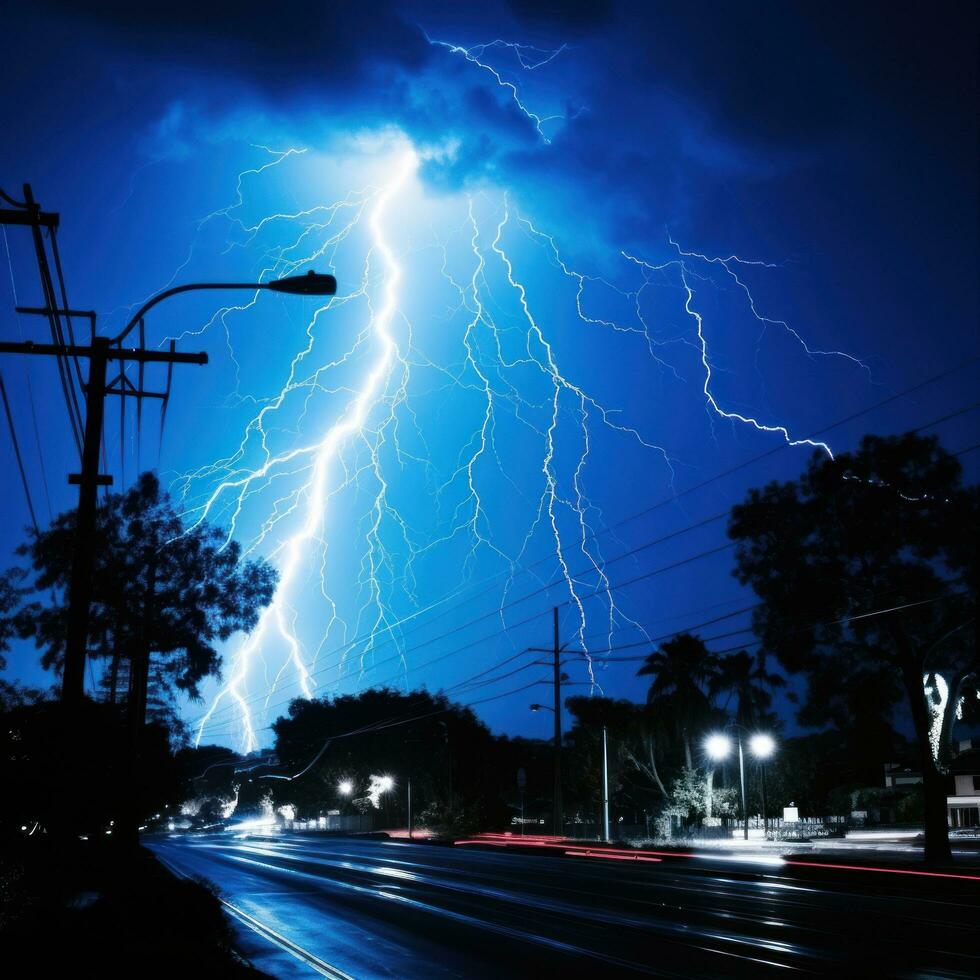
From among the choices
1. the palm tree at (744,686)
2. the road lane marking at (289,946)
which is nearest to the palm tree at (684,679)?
the palm tree at (744,686)

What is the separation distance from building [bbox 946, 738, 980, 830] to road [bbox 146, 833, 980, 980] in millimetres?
44375

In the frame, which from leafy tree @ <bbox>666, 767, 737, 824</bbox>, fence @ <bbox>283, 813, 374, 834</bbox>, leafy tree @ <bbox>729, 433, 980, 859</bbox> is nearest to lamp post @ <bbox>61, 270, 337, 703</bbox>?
leafy tree @ <bbox>729, 433, 980, 859</bbox>

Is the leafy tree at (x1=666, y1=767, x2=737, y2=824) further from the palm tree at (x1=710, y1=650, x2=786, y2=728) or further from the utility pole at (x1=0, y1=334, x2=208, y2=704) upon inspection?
the utility pole at (x1=0, y1=334, x2=208, y2=704)

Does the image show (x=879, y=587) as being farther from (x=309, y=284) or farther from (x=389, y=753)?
(x=389, y=753)

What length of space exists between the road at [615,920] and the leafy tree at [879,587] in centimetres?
737

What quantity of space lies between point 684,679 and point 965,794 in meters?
22.8

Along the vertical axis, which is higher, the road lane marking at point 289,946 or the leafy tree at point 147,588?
the leafy tree at point 147,588

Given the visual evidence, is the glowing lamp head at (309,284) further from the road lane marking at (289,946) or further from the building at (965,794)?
the building at (965,794)

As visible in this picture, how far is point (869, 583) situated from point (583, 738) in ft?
133

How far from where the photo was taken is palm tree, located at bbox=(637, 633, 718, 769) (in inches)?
2416

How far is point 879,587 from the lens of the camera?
113 feet

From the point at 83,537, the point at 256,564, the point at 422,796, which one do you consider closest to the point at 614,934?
the point at 83,537

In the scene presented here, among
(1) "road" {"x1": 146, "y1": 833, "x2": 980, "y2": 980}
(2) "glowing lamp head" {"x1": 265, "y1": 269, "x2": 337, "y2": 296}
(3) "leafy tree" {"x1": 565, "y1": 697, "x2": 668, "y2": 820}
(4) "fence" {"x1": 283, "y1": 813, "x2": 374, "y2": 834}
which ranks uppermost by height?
(2) "glowing lamp head" {"x1": 265, "y1": 269, "x2": 337, "y2": 296}

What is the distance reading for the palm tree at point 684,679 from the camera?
61375 mm
